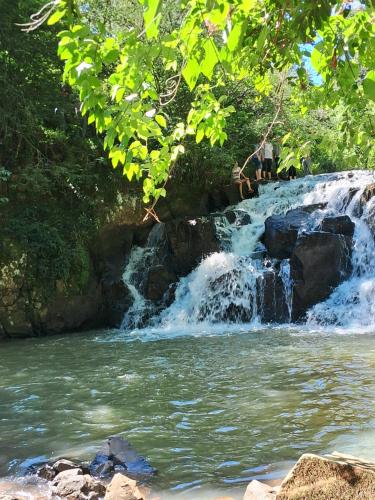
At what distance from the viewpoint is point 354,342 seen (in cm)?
915

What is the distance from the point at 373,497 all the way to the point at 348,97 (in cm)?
225

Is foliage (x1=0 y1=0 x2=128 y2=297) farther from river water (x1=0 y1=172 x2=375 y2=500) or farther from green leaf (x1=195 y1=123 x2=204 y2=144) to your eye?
green leaf (x1=195 y1=123 x2=204 y2=144)

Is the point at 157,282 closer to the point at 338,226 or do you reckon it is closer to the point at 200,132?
the point at 338,226

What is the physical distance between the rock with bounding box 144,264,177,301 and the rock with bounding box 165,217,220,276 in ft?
1.48

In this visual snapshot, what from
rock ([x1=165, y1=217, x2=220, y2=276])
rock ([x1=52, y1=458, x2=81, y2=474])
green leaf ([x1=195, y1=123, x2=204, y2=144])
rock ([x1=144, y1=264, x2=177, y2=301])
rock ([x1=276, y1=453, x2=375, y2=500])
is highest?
green leaf ([x1=195, y1=123, x2=204, y2=144])

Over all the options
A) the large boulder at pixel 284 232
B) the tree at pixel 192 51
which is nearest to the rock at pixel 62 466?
the tree at pixel 192 51

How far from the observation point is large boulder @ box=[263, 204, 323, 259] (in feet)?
43.5

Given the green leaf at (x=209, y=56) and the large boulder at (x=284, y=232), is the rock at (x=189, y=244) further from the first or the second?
the green leaf at (x=209, y=56)

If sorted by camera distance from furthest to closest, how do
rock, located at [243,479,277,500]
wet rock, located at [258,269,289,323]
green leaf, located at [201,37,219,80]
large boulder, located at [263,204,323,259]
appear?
large boulder, located at [263,204,323,259], wet rock, located at [258,269,289,323], rock, located at [243,479,277,500], green leaf, located at [201,37,219,80]

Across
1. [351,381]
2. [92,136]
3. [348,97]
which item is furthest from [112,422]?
[92,136]

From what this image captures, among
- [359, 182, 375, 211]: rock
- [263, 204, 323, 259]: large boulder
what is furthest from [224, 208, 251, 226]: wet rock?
[359, 182, 375, 211]: rock

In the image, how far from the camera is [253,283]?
1283 cm

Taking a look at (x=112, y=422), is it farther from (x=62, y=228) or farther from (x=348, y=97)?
(x=62, y=228)

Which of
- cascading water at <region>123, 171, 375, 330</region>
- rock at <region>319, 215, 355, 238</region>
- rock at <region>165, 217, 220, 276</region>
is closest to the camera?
cascading water at <region>123, 171, 375, 330</region>
